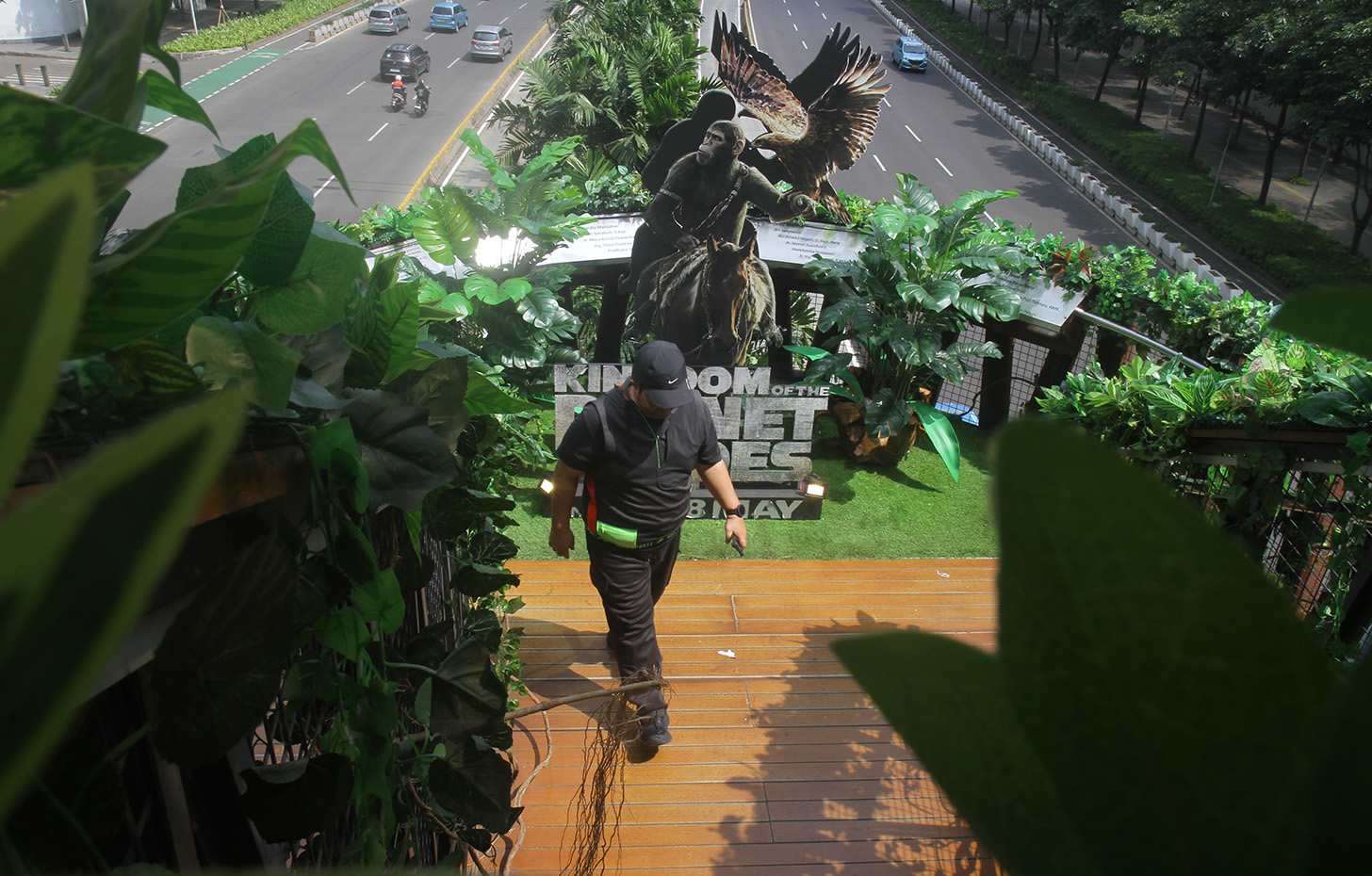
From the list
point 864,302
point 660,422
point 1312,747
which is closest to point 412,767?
point 1312,747

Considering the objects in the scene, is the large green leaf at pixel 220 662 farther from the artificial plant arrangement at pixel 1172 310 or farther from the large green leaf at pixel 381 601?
the artificial plant arrangement at pixel 1172 310

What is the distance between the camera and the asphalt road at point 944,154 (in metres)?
16.7

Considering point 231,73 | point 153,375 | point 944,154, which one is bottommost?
point 944,154

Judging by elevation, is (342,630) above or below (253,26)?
above

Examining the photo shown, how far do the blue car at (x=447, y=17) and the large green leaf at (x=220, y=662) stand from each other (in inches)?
1133

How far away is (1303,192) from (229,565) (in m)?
23.2

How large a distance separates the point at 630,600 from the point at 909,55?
25.1m

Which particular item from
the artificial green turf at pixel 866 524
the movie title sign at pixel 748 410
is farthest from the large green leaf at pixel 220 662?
the movie title sign at pixel 748 410

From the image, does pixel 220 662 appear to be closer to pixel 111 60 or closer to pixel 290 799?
pixel 290 799

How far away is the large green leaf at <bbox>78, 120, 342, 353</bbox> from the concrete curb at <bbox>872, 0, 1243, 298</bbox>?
25.3 ft

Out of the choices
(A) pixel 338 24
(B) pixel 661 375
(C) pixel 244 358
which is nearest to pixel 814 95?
(B) pixel 661 375

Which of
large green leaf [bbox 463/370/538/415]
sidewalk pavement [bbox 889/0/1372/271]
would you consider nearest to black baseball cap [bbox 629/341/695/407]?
large green leaf [bbox 463/370/538/415]

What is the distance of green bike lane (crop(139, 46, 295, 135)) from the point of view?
64.8ft

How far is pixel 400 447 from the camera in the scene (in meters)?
1.01
